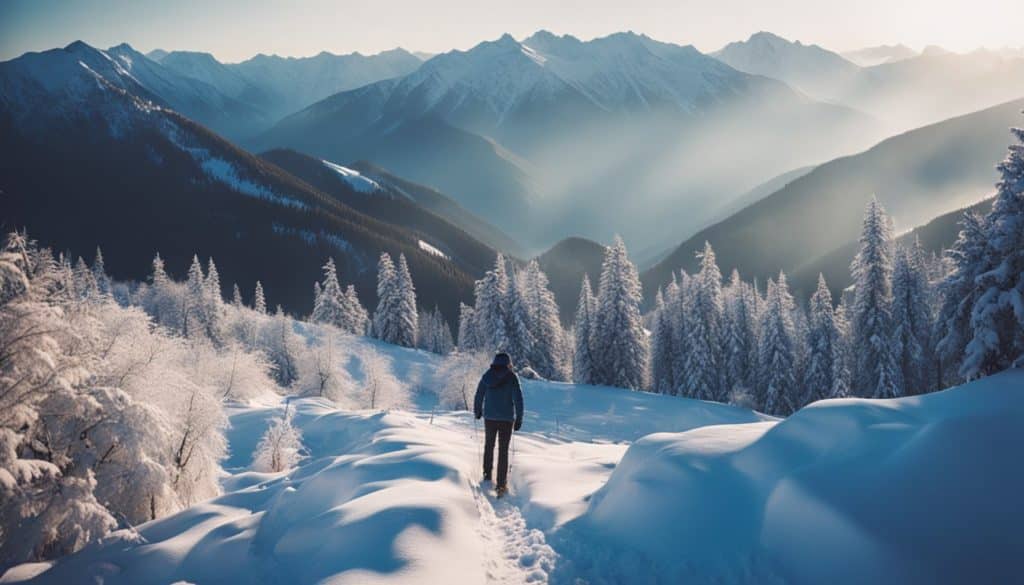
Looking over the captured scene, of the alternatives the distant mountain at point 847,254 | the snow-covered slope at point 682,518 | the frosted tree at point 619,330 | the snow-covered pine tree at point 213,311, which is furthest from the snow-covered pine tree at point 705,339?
the distant mountain at point 847,254

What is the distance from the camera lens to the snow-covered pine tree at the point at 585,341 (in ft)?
164

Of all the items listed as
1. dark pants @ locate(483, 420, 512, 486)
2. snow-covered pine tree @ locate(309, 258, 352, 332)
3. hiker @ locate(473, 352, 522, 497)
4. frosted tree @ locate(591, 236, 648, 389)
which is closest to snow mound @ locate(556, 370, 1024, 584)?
dark pants @ locate(483, 420, 512, 486)

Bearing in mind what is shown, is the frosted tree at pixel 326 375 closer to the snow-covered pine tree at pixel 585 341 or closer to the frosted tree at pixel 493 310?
the frosted tree at pixel 493 310

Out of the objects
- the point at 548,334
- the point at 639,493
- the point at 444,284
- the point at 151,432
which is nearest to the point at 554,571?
the point at 639,493

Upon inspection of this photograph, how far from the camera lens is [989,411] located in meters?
Result: 6.68

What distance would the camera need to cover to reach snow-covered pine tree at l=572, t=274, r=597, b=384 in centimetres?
5003

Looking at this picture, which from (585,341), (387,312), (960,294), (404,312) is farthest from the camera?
(404,312)

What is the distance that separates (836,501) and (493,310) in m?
48.4

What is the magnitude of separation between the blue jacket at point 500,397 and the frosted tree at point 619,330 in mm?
39682

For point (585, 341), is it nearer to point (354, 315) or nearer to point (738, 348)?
point (738, 348)

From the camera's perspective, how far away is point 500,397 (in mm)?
9953

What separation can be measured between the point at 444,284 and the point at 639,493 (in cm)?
12762

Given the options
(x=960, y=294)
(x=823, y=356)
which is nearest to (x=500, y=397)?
(x=960, y=294)

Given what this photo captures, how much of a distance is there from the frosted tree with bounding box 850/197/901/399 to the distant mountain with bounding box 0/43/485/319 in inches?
3781
